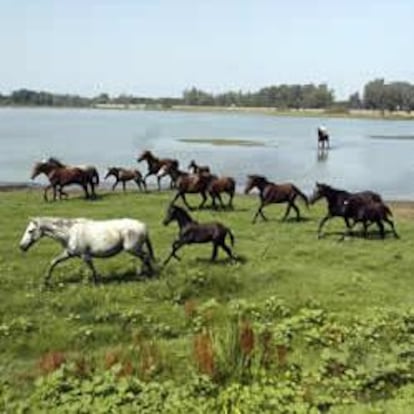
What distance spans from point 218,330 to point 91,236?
4655 mm

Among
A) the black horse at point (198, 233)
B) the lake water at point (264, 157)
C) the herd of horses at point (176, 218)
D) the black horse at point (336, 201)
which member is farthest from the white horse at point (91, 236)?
the lake water at point (264, 157)

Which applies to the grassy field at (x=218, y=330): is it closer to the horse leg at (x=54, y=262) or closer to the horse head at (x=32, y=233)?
the horse leg at (x=54, y=262)

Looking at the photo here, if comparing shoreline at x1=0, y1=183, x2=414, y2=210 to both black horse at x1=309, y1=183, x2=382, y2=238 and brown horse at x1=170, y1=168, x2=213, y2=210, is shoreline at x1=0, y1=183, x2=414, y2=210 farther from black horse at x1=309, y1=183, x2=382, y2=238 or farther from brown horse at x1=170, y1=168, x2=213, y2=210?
black horse at x1=309, y1=183, x2=382, y2=238

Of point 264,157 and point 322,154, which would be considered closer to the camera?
point 264,157

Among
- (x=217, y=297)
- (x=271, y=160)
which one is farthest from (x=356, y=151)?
(x=217, y=297)

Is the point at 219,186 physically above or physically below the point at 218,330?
above

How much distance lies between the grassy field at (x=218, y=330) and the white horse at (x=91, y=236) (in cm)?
50

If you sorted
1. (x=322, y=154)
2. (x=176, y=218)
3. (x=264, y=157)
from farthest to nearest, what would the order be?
(x=322, y=154), (x=264, y=157), (x=176, y=218)

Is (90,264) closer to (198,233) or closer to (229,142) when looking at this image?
(198,233)

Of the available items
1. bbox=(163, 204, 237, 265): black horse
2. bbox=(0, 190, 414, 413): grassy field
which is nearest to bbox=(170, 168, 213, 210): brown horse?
bbox=(0, 190, 414, 413): grassy field

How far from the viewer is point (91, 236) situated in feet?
53.3

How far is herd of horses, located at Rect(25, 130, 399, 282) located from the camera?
1627 centimetres

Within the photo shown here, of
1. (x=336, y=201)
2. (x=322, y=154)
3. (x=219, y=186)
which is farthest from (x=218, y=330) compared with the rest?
(x=322, y=154)

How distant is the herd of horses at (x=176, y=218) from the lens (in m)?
16.3
